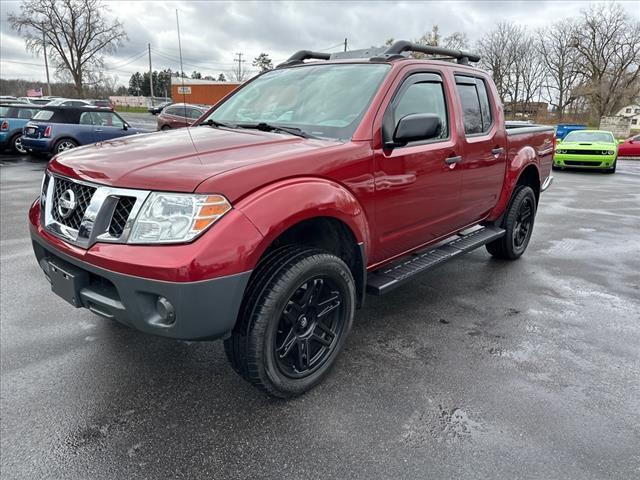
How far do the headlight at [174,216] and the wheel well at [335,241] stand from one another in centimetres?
68

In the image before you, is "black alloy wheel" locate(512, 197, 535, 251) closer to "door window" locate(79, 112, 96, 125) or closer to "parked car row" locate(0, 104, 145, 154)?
"parked car row" locate(0, 104, 145, 154)

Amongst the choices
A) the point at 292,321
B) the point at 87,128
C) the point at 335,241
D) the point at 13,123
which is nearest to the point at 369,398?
the point at 292,321

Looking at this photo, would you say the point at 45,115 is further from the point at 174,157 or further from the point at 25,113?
the point at 174,157

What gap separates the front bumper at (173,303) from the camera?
2.02 meters

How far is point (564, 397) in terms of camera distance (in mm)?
2705

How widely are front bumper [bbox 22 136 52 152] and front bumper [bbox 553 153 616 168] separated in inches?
623

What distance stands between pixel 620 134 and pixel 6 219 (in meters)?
44.5

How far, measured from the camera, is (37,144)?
514 inches

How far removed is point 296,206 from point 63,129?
1327 cm

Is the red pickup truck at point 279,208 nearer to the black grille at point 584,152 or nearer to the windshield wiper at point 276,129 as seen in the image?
the windshield wiper at point 276,129

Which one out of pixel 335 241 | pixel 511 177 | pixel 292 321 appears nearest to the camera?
pixel 292 321

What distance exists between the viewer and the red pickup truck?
2.08 meters

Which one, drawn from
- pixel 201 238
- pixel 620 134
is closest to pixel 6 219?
pixel 201 238

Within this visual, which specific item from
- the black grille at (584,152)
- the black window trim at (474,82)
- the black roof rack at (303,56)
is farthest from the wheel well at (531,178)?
the black grille at (584,152)
